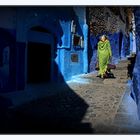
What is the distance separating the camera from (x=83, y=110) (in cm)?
441

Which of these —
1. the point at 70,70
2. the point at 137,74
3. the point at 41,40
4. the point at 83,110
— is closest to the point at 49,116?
the point at 83,110

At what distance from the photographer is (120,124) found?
170 inches

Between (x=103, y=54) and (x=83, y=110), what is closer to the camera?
(x=83, y=110)

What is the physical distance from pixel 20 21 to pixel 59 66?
0.58 m

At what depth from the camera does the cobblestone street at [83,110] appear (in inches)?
169

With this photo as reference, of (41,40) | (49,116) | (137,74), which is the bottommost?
(49,116)

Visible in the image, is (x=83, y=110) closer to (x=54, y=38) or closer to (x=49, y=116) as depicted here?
(x=49, y=116)

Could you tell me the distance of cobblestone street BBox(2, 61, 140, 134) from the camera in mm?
4301

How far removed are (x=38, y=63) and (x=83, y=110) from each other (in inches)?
24.0

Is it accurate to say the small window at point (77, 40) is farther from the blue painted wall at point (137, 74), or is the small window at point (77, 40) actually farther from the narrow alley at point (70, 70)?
the blue painted wall at point (137, 74)

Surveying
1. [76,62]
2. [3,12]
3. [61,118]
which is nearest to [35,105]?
[61,118]

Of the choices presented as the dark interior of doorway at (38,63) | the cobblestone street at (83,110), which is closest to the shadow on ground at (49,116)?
the cobblestone street at (83,110)

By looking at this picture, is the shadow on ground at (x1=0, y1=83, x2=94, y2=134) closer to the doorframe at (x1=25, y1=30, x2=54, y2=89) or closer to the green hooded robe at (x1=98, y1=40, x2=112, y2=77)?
the doorframe at (x1=25, y1=30, x2=54, y2=89)

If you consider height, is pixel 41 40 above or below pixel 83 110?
above
